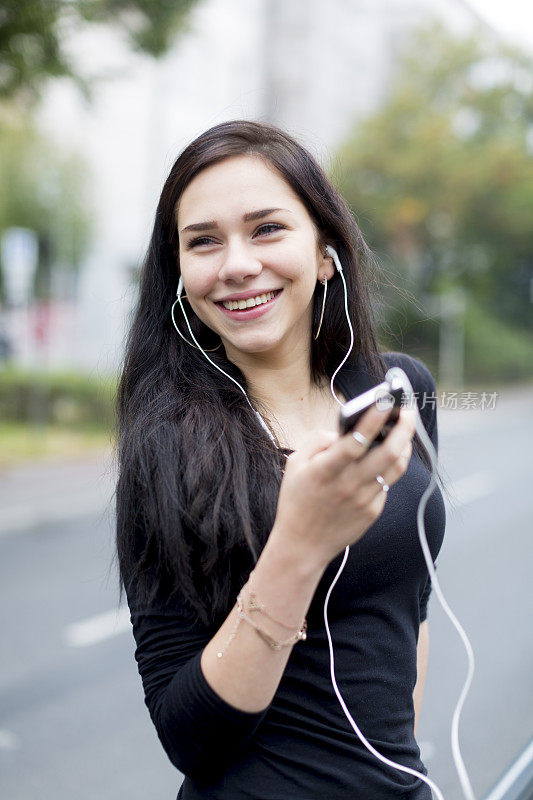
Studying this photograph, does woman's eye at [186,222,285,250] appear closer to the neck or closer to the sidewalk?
the neck

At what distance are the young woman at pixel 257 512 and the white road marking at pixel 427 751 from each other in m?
2.02

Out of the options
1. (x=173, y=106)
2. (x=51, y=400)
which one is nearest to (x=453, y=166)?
(x=173, y=106)

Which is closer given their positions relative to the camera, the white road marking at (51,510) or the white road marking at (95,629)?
the white road marking at (95,629)

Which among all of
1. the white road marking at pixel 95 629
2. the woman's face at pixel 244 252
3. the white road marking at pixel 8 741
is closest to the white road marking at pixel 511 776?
the woman's face at pixel 244 252

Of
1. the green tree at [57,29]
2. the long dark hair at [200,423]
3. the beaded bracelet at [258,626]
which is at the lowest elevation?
the beaded bracelet at [258,626]

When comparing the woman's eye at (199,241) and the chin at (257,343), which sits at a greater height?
the woman's eye at (199,241)

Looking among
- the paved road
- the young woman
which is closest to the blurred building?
the paved road

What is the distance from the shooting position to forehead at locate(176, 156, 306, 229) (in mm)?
1255

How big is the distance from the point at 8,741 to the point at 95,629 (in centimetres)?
135

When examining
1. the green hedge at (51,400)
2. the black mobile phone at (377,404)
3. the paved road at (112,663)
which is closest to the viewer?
the black mobile phone at (377,404)

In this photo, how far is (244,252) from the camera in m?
1.27

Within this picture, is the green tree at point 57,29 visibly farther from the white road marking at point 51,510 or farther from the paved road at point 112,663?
the paved road at point 112,663

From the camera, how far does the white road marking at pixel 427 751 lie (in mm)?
3244

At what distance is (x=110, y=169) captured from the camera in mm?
22953
